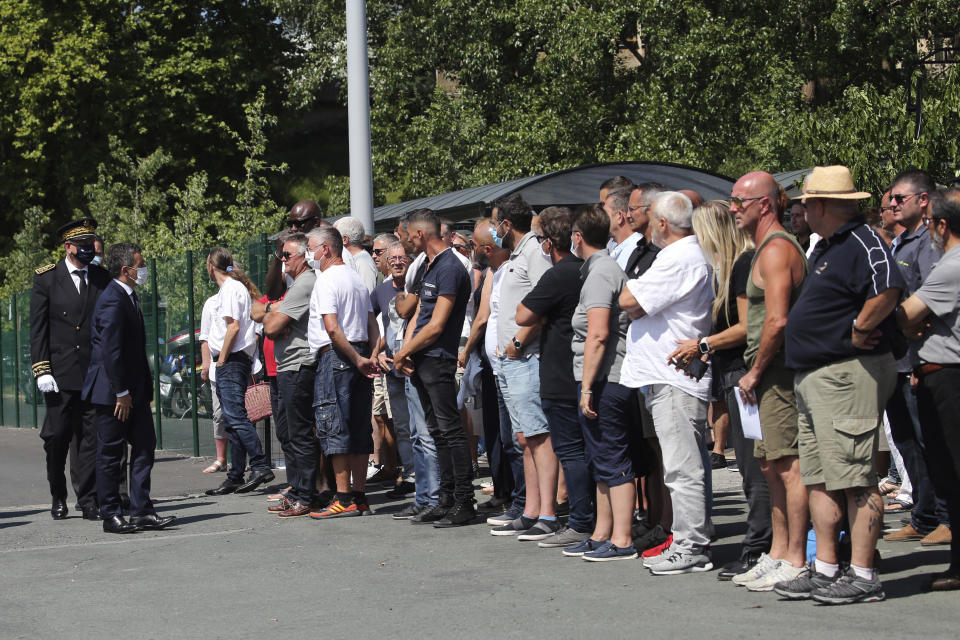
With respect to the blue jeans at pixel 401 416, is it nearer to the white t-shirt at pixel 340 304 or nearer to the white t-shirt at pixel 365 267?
the white t-shirt at pixel 340 304

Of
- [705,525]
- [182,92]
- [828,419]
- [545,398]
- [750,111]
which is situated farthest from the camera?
[182,92]

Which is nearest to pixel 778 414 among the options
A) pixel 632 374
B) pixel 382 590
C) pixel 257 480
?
pixel 632 374

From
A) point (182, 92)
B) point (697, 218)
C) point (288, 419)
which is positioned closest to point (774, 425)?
point (697, 218)

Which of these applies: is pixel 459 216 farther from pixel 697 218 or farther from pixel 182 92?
pixel 182 92

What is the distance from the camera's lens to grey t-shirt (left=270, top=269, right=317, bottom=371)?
9.30 meters

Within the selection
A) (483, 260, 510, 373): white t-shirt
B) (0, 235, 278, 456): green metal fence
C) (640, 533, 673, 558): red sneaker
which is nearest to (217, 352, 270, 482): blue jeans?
(0, 235, 278, 456): green metal fence

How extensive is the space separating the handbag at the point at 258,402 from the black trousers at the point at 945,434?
243 inches

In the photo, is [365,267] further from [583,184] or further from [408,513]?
[583,184]

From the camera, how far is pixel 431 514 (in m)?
8.70

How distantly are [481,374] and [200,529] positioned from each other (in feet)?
7.64

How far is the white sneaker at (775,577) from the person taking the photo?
606 cm

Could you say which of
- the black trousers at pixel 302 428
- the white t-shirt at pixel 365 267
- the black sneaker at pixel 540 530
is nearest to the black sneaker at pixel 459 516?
the black sneaker at pixel 540 530

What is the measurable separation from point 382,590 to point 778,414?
227 cm

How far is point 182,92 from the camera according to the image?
3731cm
